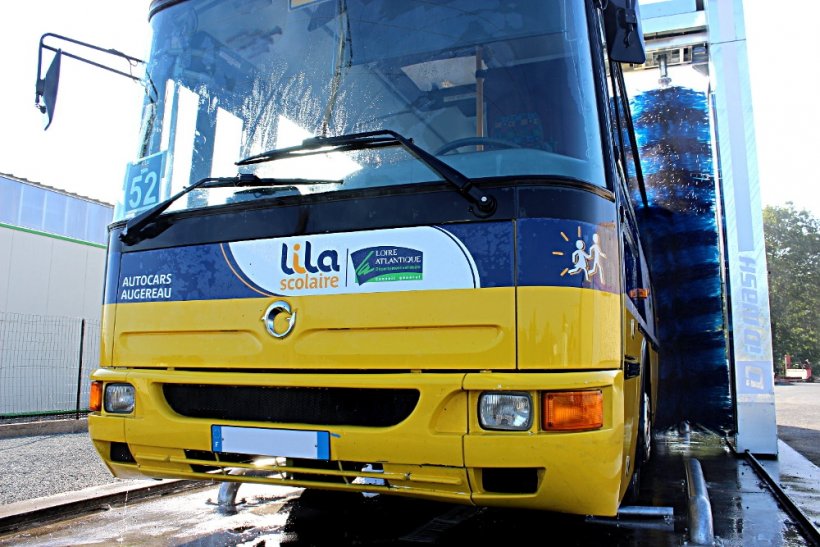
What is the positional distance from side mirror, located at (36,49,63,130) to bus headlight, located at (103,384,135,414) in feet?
4.76

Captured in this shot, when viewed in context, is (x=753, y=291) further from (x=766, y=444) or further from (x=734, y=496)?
(x=734, y=496)

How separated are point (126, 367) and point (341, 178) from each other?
4.82ft

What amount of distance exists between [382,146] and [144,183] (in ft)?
4.75

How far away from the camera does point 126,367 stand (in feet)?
11.1

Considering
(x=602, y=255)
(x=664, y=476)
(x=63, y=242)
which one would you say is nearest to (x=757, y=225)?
(x=664, y=476)

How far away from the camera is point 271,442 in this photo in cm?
296

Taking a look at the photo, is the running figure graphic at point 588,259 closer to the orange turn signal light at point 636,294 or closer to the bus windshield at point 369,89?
the bus windshield at point 369,89

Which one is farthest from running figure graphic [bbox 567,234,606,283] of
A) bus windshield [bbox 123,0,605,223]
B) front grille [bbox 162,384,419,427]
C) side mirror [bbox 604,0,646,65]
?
side mirror [bbox 604,0,646,65]

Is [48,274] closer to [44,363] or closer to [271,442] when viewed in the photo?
[44,363]

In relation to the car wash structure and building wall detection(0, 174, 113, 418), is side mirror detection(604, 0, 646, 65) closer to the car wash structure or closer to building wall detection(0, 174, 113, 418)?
the car wash structure

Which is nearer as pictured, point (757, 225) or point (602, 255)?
point (602, 255)

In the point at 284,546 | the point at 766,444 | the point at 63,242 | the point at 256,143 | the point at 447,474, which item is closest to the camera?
the point at 447,474

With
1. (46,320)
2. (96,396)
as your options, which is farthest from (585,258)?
(46,320)

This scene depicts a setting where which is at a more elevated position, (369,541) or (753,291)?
(753,291)
